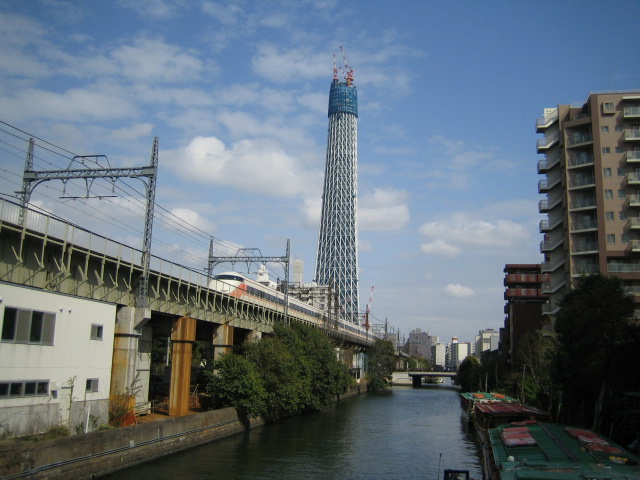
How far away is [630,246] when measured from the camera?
202 ft

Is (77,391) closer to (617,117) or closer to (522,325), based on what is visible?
(617,117)

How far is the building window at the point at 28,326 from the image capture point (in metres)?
25.6

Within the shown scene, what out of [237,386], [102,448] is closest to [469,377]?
[237,386]

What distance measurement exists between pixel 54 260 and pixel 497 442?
2335 centimetres

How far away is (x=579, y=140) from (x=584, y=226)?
31.9 feet

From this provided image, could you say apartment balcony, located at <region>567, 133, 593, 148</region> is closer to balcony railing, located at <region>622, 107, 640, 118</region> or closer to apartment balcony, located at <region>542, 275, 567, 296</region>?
balcony railing, located at <region>622, 107, 640, 118</region>

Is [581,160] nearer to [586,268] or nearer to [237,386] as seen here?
[586,268]

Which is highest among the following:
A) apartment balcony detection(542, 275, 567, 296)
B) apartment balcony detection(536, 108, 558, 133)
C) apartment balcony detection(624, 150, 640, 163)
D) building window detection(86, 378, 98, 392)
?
apartment balcony detection(536, 108, 558, 133)

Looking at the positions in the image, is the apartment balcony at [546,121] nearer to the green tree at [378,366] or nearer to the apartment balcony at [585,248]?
the apartment balcony at [585,248]

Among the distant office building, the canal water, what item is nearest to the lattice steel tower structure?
the distant office building

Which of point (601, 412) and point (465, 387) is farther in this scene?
point (465, 387)

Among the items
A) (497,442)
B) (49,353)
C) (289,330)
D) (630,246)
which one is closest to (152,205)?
(49,353)

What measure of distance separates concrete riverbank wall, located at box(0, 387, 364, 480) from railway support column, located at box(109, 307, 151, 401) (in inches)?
130

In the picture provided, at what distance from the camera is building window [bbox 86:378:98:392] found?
3092 centimetres
